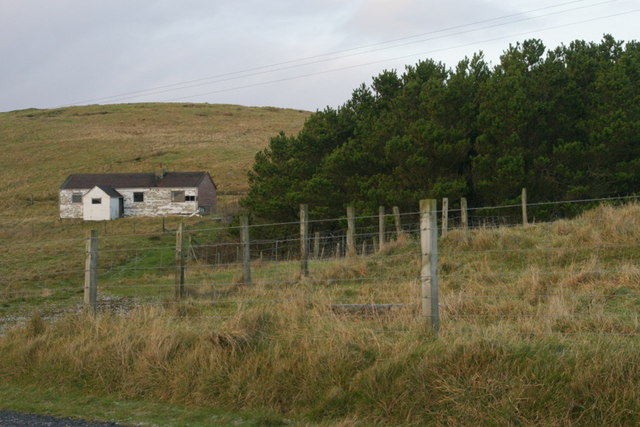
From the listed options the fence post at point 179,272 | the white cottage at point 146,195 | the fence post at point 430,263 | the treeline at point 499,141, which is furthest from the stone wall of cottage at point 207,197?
the fence post at point 430,263

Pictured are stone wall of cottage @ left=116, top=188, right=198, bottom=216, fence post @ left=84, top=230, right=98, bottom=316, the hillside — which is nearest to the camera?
fence post @ left=84, top=230, right=98, bottom=316

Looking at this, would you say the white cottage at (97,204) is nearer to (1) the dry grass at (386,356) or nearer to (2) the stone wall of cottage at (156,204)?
(2) the stone wall of cottage at (156,204)

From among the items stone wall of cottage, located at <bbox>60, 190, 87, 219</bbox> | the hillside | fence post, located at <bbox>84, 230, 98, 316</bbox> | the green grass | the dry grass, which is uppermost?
the hillside

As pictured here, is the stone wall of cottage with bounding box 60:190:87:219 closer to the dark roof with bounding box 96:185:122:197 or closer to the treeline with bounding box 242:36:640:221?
the dark roof with bounding box 96:185:122:197

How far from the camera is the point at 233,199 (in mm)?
57750

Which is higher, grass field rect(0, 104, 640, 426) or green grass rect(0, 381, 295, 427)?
grass field rect(0, 104, 640, 426)

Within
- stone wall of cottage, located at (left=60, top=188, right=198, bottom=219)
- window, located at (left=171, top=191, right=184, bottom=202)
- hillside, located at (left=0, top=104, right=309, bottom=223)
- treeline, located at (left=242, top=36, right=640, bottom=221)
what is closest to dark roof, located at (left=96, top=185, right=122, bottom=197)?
stone wall of cottage, located at (left=60, top=188, right=198, bottom=219)

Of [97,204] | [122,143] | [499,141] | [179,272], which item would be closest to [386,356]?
[179,272]

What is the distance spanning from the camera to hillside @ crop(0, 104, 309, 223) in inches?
2552

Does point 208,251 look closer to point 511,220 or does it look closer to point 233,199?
point 511,220

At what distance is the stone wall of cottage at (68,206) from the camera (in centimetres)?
5412

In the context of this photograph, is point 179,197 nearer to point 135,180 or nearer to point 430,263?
point 135,180

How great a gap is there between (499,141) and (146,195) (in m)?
37.3

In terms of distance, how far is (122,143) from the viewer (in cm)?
8256
